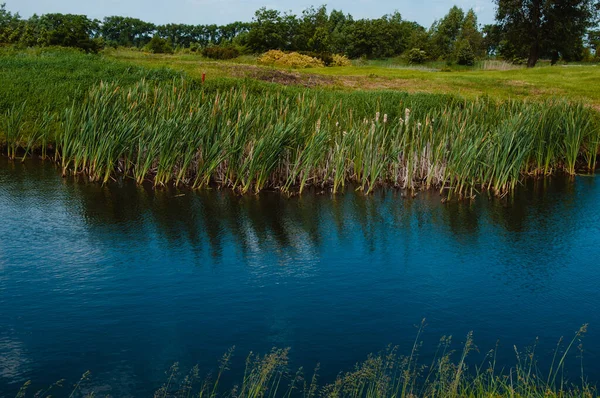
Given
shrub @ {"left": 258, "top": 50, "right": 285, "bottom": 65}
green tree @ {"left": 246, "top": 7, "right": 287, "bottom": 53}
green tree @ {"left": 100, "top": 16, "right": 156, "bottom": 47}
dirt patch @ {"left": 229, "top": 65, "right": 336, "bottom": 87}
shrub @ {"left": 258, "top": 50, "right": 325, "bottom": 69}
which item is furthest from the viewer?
green tree @ {"left": 100, "top": 16, "right": 156, "bottom": 47}

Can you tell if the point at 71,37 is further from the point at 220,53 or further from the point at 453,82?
the point at 453,82

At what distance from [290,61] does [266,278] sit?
30110mm

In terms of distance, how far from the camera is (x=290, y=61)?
36906 mm

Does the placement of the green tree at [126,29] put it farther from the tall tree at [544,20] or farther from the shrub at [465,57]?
the tall tree at [544,20]

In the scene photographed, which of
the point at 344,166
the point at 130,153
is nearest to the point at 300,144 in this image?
the point at 344,166

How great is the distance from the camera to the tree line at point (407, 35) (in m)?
43.1

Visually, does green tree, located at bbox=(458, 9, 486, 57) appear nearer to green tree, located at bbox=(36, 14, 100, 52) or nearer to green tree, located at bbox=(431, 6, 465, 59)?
green tree, located at bbox=(431, 6, 465, 59)

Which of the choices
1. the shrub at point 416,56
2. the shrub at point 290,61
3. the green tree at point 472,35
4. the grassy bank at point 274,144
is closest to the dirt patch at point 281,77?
the grassy bank at point 274,144

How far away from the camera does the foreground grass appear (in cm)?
528

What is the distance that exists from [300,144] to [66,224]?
4623mm

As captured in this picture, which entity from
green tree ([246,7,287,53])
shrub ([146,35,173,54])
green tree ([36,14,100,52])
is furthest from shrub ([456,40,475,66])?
green tree ([36,14,100,52])

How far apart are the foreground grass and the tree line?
34145 mm

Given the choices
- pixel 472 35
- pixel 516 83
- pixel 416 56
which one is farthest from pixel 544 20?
pixel 516 83

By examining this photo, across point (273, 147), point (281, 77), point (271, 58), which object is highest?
point (271, 58)
